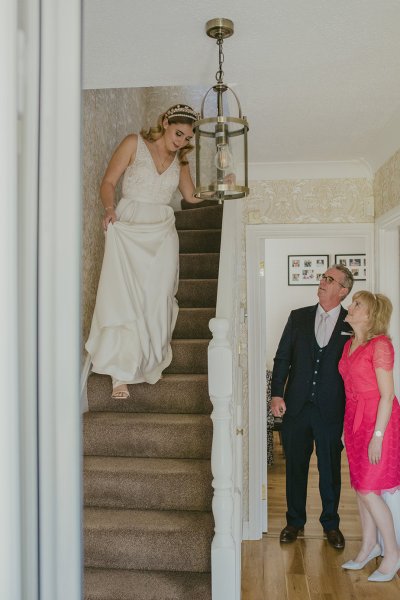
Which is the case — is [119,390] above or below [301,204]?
below

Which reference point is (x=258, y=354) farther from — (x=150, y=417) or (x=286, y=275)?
(x=286, y=275)

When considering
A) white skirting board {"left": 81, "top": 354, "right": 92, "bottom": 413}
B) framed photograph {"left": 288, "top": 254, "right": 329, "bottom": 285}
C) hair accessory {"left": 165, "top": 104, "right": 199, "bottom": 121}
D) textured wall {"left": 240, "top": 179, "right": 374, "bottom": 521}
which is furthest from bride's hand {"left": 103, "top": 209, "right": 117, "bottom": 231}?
framed photograph {"left": 288, "top": 254, "right": 329, "bottom": 285}

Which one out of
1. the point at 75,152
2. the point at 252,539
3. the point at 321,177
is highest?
the point at 321,177

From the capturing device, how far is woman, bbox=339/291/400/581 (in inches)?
133

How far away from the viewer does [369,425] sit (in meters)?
3.45

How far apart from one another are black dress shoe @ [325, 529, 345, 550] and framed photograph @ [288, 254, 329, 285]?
4.16m

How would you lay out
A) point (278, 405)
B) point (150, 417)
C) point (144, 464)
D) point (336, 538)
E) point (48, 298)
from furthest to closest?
point (278, 405) → point (336, 538) → point (150, 417) → point (144, 464) → point (48, 298)

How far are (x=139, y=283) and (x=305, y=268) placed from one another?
186 inches

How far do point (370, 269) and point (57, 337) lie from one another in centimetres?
384

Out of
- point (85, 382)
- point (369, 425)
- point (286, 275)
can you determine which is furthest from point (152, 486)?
point (286, 275)

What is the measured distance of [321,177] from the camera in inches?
172

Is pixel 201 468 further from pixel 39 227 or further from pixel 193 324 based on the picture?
pixel 39 227

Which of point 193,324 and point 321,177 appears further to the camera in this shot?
point 321,177

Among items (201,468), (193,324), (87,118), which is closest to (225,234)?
(193,324)
